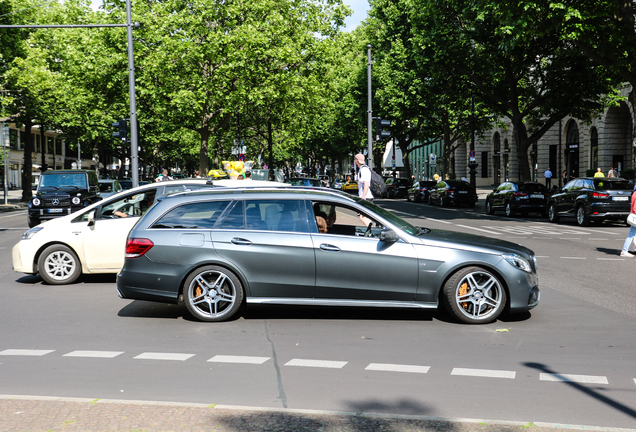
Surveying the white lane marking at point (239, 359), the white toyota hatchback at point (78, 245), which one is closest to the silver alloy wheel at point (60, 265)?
the white toyota hatchback at point (78, 245)

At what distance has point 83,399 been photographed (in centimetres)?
476

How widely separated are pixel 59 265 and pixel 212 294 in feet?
13.3

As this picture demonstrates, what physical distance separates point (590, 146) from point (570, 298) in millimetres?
39139

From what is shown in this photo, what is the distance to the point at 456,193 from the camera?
36062 mm

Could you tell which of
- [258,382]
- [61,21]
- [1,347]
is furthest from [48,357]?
[61,21]

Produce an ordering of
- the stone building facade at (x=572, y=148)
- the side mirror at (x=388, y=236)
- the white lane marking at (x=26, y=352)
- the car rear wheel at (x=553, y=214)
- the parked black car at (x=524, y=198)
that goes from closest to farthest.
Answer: the white lane marking at (x=26, y=352) → the side mirror at (x=388, y=236) → the car rear wheel at (x=553, y=214) → the parked black car at (x=524, y=198) → the stone building facade at (x=572, y=148)

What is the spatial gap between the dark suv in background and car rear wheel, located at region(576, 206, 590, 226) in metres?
15.7

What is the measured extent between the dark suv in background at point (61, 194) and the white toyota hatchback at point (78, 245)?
11.6 metres

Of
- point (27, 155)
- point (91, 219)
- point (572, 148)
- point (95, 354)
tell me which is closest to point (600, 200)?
point (91, 219)

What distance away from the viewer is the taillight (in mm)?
7676

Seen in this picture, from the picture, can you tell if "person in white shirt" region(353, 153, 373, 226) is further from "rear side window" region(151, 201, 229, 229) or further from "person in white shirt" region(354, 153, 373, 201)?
"rear side window" region(151, 201, 229, 229)

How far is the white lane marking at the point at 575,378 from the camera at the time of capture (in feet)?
17.4

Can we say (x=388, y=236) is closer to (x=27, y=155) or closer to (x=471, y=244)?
(x=471, y=244)

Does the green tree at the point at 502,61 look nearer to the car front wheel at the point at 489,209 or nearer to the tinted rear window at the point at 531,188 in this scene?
the car front wheel at the point at 489,209
